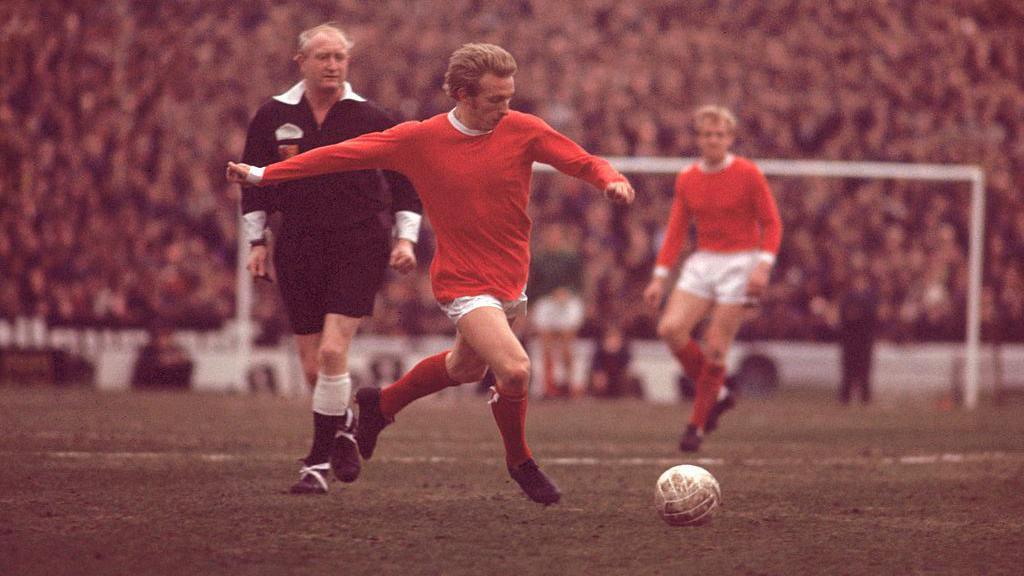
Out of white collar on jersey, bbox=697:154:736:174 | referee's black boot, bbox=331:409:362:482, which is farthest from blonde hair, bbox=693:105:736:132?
referee's black boot, bbox=331:409:362:482

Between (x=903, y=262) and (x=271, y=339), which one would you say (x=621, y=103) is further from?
(x=271, y=339)

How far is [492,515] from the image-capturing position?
21.4 ft

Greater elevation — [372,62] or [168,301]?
[372,62]

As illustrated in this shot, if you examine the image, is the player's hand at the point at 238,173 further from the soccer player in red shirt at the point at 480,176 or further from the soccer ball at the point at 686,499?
the soccer ball at the point at 686,499

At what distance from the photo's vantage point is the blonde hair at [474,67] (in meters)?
6.40

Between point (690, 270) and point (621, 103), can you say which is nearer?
point (690, 270)

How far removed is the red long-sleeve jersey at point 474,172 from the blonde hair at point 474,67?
8.8 inches

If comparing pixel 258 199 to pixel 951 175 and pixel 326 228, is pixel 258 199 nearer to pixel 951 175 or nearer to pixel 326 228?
pixel 326 228

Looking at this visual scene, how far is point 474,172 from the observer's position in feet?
21.4

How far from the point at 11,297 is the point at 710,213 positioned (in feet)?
36.4

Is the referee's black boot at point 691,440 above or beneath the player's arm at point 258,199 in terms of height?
beneath

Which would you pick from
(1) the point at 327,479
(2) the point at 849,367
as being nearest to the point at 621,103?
(2) the point at 849,367

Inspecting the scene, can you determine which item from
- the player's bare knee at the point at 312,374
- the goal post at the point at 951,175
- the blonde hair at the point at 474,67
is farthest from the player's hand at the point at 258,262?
the goal post at the point at 951,175

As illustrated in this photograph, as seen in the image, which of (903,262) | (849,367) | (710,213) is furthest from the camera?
(903,262)
